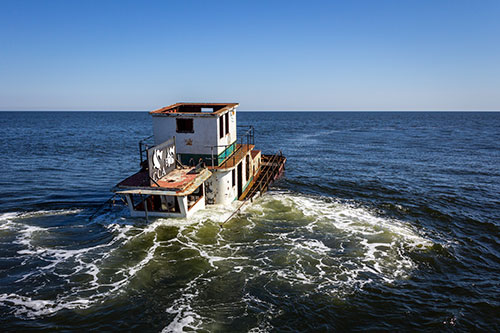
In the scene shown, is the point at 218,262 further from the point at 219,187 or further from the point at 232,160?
Result: the point at 232,160

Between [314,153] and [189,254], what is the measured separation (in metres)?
36.1

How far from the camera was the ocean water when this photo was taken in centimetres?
1184

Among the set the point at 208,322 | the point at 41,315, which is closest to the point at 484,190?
the point at 208,322

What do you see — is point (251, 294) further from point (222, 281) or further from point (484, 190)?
A: point (484, 190)

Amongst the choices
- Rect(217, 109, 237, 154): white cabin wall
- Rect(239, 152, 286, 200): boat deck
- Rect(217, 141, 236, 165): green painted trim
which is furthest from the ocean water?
Rect(217, 109, 237, 154): white cabin wall

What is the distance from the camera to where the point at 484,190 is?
28000mm

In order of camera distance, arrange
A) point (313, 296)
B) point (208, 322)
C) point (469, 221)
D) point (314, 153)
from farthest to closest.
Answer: point (314, 153) < point (469, 221) < point (313, 296) < point (208, 322)

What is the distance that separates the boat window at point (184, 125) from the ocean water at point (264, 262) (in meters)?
5.72

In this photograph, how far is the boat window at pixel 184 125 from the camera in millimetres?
21644

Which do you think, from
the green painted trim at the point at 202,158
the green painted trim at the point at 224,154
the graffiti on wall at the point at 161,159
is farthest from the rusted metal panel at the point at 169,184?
the green painted trim at the point at 224,154

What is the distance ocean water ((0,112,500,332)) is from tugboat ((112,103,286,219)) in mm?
1222

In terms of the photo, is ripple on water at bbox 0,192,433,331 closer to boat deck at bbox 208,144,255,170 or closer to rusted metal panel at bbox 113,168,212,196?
rusted metal panel at bbox 113,168,212,196

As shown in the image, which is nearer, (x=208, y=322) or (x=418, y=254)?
(x=208, y=322)

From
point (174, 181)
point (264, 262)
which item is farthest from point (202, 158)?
point (264, 262)
